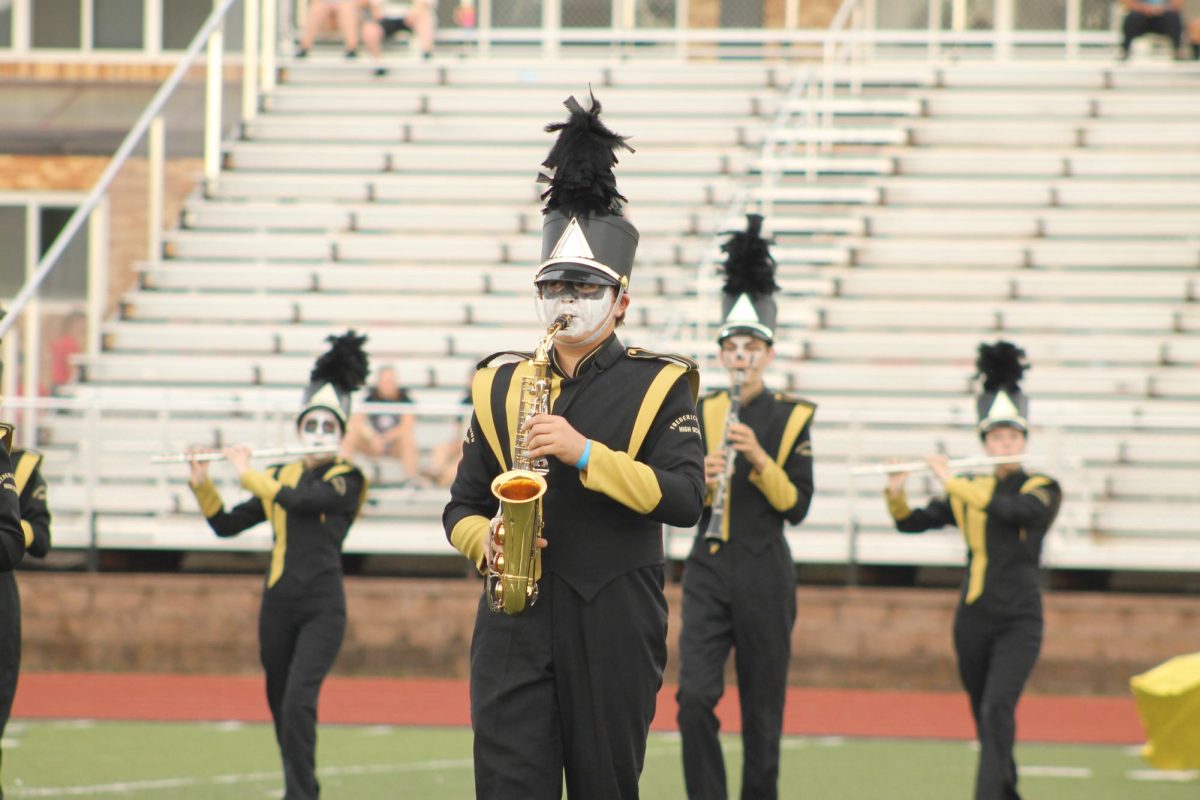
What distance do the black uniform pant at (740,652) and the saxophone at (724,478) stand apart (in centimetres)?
5

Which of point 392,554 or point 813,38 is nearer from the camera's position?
point 392,554

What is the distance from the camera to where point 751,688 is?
7547mm

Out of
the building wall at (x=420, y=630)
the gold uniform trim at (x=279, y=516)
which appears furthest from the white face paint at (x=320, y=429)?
the building wall at (x=420, y=630)

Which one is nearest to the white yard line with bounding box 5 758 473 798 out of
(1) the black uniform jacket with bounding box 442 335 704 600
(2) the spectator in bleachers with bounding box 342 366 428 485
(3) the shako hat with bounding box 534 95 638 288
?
(2) the spectator in bleachers with bounding box 342 366 428 485

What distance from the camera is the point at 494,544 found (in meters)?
4.70

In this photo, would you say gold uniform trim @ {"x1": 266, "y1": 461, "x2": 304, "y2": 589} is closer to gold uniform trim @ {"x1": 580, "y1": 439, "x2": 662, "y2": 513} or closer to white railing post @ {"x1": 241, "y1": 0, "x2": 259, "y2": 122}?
gold uniform trim @ {"x1": 580, "y1": 439, "x2": 662, "y2": 513}

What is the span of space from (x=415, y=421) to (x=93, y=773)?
13.0 ft

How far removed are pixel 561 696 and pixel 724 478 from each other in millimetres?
2862

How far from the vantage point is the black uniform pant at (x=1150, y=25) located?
61.5ft

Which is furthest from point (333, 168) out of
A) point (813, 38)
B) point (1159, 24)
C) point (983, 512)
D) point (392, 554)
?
point (983, 512)

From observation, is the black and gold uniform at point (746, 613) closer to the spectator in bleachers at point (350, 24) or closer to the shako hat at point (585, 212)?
the shako hat at point (585, 212)

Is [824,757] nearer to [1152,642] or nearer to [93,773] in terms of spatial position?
[1152,642]

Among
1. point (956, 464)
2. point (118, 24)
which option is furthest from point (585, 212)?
point (118, 24)

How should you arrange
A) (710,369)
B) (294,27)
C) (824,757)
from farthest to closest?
1. (294,27)
2. (710,369)
3. (824,757)
